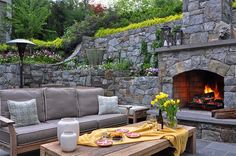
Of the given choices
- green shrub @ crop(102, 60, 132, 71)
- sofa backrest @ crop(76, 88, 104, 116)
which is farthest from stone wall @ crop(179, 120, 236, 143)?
green shrub @ crop(102, 60, 132, 71)

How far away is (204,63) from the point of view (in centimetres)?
492

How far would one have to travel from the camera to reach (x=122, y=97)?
21.4 feet

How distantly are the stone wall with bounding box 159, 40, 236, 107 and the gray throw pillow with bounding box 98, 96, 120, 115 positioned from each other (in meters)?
1.34

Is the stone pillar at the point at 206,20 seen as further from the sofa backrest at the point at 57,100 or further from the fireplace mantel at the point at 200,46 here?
the sofa backrest at the point at 57,100

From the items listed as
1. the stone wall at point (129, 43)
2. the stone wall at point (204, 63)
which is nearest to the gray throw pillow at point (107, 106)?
the stone wall at point (204, 63)

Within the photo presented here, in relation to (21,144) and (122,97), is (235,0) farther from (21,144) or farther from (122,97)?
(21,144)

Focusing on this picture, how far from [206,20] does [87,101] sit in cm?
297

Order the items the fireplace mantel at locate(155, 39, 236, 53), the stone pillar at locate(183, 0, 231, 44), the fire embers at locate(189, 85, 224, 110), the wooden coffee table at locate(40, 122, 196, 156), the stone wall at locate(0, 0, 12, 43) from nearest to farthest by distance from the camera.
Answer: the wooden coffee table at locate(40, 122, 196, 156)
the fireplace mantel at locate(155, 39, 236, 53)
the stone pillar at locate(183, 0, 231, 44)
the fire embers at locate(189, 85, 224, 110)
the stone wall at locate(0, 0, 12, 43)

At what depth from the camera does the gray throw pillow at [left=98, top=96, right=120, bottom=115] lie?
4.87 metres

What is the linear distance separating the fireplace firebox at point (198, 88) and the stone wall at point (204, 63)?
0.79 ft

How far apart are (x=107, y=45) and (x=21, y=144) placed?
5923 millimetres

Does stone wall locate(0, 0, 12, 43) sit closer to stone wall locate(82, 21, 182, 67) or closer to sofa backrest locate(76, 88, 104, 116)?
stone wall locate(82, 21, 182, 67)

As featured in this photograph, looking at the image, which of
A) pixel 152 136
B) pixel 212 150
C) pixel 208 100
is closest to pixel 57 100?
pixel 152 136

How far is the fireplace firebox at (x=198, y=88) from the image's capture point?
17.9 ft
